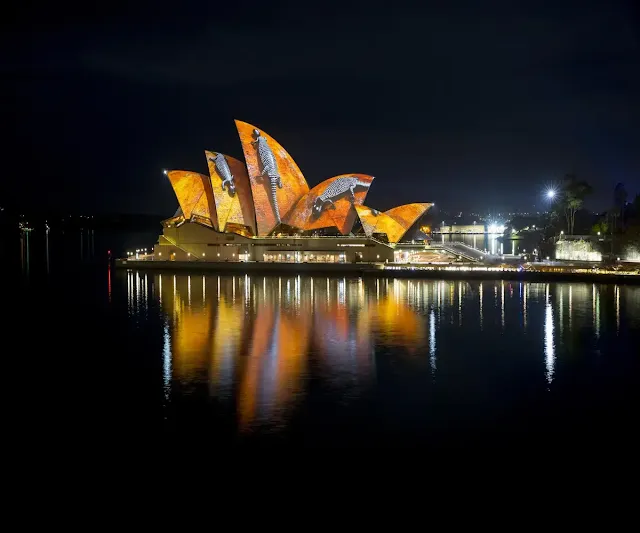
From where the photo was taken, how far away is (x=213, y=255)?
38.0 meters

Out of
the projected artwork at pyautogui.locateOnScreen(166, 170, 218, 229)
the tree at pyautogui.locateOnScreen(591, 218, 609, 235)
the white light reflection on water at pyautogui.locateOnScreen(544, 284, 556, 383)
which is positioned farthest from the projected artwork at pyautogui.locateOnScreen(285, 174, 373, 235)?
the white light reflection on water at pyautogui.locateOnScreen(544, 284, 556, 383)

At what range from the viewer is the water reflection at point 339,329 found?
13.5 m

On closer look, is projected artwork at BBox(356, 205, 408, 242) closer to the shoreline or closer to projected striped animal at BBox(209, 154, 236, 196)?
the shoreline

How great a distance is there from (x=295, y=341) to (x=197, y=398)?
5.61m

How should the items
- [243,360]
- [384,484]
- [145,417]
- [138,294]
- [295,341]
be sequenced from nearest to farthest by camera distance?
[384,484] → [145,417] → [243,360] → [295,341] → [138,294]

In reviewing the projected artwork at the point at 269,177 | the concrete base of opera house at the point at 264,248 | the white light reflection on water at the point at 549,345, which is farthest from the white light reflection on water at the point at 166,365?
the projected artwork at the point at 269,177

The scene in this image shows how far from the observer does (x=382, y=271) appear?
34.4 m

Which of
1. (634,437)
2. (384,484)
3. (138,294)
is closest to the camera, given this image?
(384,484)

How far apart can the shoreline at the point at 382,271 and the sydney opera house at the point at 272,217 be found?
3.86 feet

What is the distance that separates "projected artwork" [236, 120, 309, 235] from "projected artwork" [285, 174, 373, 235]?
76 centimetres

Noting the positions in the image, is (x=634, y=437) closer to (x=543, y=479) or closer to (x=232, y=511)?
(x=543, y=479)

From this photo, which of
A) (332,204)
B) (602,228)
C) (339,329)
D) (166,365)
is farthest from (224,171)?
(166,365)

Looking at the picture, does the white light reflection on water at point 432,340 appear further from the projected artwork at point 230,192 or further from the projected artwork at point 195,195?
the projected artwork at point 195,195

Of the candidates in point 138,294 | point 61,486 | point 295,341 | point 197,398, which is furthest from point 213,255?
point 61,486
